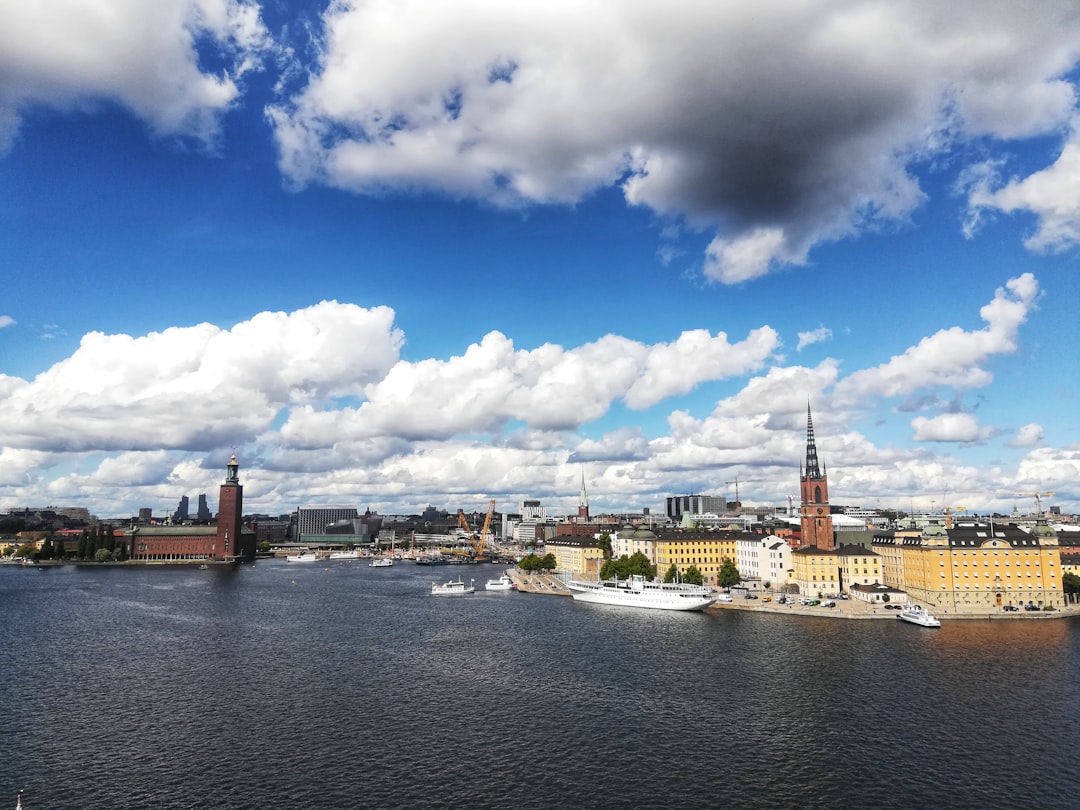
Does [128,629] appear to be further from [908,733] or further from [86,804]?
[908,733]

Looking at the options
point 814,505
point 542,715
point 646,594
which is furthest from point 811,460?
point 542,715

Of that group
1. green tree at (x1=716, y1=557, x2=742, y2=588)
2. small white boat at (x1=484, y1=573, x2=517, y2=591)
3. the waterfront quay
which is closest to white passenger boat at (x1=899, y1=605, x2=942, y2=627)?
the waterfront quay

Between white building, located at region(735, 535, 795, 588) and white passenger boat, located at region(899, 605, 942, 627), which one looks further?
white building, located at region(735, 535, 795, 588)

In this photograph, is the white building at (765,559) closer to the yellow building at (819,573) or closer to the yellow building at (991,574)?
the yellow building at (819,573)

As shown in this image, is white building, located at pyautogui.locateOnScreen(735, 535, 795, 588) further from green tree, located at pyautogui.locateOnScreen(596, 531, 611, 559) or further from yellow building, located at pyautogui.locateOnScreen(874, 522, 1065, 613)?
green tree, located at pyautogui.locateOnScreen(596, 531, 611, 559)

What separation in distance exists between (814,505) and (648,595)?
3552cm

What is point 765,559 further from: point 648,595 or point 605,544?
point 605,544

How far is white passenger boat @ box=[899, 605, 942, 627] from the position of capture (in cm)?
6888

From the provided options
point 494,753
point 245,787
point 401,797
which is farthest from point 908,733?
point 245,787

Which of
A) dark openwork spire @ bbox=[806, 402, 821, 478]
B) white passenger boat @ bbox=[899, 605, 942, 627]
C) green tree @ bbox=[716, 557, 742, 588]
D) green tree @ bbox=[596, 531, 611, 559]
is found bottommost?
white passenger boat @ bbox=[899, 605, 942, 627]

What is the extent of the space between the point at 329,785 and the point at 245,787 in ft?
11.3

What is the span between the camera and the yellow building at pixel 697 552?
11812 centimetres

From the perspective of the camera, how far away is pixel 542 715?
1602 inches

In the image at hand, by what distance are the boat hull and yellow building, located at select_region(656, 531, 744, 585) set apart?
1928cm
